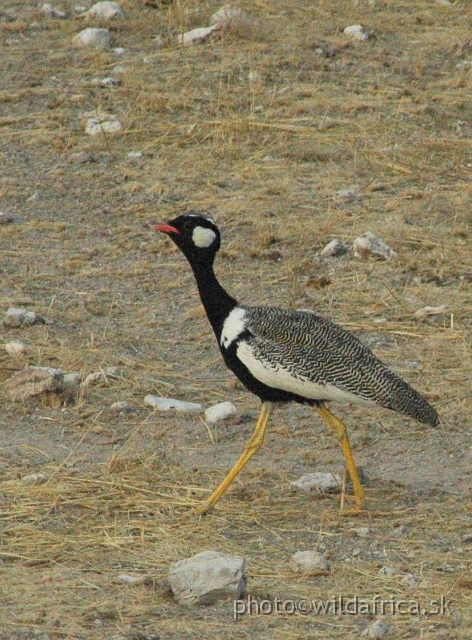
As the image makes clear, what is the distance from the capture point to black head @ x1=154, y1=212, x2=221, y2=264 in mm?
5891

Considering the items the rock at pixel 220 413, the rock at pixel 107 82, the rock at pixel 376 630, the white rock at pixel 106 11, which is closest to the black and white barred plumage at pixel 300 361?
the rock at pixel 220 413

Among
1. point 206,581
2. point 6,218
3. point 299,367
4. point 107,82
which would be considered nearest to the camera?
point 206,581

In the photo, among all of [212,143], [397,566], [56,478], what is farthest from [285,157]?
[397,566]

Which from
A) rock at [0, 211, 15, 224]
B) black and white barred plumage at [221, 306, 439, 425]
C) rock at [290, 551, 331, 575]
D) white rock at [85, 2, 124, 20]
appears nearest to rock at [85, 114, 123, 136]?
rock at [0, 211, 15, 224]

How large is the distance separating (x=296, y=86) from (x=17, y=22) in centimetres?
260

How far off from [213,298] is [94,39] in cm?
578

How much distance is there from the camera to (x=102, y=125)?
9820 mm

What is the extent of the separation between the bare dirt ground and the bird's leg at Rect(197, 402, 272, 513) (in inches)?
2.8

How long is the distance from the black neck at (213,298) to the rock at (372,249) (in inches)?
94.0

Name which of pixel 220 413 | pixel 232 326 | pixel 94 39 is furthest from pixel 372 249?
pixel 94 39

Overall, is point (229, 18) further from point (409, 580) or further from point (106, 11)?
point (409, 580)

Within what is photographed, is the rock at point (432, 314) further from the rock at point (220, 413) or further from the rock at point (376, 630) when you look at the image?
the rock at point (376, 630)

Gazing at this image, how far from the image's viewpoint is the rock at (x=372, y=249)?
8.15 meters

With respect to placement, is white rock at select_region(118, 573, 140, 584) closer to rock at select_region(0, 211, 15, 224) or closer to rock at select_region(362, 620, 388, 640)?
rock at select_region(362, 620, 388, 640)
